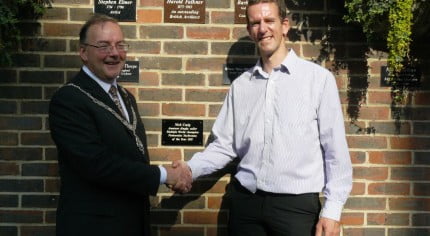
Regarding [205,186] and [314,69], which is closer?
[314,69]

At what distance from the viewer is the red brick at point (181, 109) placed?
10.9 ft

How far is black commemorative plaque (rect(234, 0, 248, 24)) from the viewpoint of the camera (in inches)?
129

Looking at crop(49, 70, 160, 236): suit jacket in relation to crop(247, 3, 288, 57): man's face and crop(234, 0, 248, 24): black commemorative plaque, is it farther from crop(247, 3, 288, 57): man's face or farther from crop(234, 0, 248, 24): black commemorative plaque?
crop(234, 0, 248, 24): black commemorative plaque

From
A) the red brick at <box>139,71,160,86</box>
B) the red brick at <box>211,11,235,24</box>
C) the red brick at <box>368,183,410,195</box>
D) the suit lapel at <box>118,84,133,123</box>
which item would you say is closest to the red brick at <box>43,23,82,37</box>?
the red brick at <box>139,71,160,86</box>

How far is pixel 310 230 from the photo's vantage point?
269 centimetres

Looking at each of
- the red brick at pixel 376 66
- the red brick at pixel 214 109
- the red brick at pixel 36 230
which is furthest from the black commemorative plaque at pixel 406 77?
the red brick at pixel 36 230

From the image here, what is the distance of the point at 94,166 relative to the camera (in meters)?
2.52

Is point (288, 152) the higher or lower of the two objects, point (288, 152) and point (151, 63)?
the lower

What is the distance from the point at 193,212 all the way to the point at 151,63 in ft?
3.24

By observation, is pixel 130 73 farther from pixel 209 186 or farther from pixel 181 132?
pixel 209 186

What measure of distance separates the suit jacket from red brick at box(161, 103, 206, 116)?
2.20ft

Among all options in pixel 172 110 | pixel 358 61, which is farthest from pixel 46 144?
pixel 358 61

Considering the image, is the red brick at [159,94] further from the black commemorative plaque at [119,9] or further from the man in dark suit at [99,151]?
the man in dark suit at [99,151]

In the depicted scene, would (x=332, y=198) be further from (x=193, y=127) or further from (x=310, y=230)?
(x=193, y=127)
